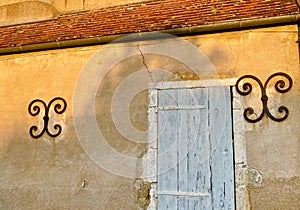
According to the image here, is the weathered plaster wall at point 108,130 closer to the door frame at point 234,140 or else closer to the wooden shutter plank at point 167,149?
the door frame at point 234,140

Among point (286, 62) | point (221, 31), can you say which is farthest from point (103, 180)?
point (286, 62)

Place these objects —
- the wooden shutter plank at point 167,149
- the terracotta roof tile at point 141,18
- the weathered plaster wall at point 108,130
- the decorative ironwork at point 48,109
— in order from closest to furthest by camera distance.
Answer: the weathered plaster wall at point 108,130 → the wooden shutter plank at point 167,149 → the terracotta roof tile at point 141,18 → the decorative ironwork at point 48,109

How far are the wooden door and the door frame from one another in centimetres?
5

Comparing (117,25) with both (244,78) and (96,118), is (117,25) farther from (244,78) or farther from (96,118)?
(244,78)

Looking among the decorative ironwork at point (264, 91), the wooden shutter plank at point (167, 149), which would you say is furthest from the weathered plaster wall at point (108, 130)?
the wooden shutter plank at point (167, 149)

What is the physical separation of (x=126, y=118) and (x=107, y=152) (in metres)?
0.49

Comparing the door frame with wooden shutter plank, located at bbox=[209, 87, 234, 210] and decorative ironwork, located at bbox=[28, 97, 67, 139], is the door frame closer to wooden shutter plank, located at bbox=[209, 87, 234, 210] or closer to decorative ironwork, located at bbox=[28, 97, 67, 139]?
wooden shutter plank, located at bbox=[209, 87, 234, 210]

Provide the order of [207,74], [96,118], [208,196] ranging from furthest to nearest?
[96,118], [207,74], [208,196]

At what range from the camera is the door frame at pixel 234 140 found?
11.3 ft

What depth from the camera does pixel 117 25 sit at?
4.34 m

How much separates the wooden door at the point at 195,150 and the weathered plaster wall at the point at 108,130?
0.22 metres

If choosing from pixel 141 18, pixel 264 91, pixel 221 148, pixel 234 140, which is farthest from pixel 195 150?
pixel 141 18

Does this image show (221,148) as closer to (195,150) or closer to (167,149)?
(195,150)

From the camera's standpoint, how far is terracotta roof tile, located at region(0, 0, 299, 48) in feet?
12.7
